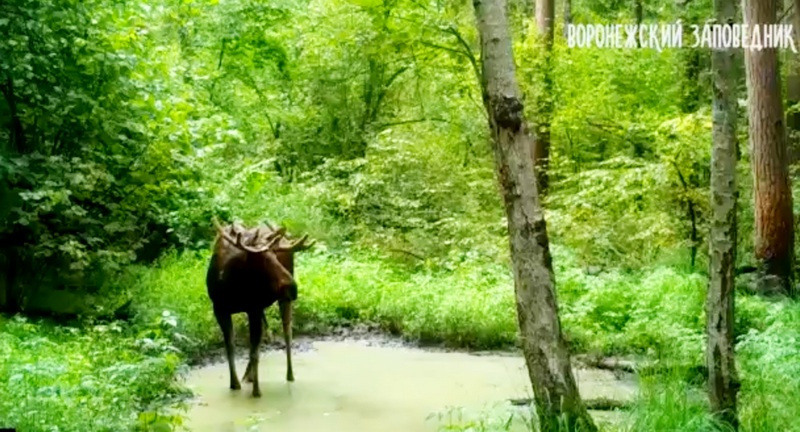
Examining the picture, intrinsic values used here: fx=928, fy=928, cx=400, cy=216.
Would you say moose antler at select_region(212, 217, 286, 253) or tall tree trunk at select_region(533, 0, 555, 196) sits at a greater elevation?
tall tree trunk at select_region(533, 0, 555, 196)

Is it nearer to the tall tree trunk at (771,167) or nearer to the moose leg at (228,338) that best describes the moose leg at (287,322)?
the moose leg at (228,338)

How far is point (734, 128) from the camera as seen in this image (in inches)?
214

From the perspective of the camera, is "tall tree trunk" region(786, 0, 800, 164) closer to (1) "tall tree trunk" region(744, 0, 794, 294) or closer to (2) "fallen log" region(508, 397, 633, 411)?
(1) "tall tree trunk" region(744, 0, 794, 294)

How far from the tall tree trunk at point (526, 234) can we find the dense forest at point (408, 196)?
0.01 meters

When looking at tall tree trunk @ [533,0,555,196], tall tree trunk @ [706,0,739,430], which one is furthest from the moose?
tall tree trunk @ [533,0,555,196]

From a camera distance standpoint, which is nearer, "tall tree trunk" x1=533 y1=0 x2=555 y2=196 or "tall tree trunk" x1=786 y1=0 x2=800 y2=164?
"tall tree trunk" x1=786 y1=0 x2=800 y2=164

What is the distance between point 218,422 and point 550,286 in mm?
3546

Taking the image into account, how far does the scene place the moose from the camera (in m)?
8.77

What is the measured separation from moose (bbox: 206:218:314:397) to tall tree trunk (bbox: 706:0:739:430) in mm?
4279

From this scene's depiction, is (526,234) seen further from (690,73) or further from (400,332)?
(690,73)

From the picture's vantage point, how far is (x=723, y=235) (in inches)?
216

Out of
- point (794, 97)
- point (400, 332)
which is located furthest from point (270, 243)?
point (794, 97)

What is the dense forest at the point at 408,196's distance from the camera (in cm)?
572

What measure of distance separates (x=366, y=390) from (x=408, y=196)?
944cm
